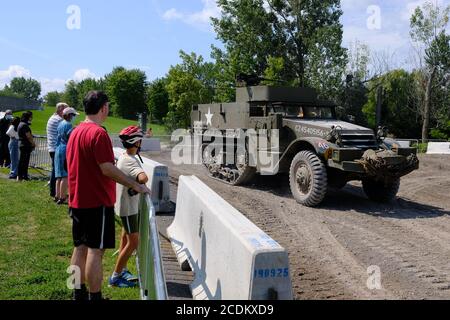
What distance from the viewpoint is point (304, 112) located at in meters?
12.2

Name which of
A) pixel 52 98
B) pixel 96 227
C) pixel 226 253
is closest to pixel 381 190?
pixel 226 253

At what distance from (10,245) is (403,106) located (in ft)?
129

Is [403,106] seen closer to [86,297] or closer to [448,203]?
[448,203]

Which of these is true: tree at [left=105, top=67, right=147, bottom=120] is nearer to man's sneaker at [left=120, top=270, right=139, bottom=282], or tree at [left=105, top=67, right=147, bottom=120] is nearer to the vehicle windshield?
the vehicle windshield

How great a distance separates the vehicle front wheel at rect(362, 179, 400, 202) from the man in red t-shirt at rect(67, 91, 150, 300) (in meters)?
7.37

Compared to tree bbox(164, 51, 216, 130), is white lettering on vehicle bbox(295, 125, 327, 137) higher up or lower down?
lower down

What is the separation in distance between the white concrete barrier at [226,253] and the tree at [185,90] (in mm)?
33040

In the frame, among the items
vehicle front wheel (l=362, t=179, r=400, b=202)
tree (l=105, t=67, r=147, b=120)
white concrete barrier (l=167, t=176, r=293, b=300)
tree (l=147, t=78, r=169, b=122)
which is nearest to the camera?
white concrete barrier (l=167, t=176, r=293, b=300)

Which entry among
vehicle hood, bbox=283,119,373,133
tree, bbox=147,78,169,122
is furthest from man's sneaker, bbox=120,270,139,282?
tree, bbox=147,78,169,122

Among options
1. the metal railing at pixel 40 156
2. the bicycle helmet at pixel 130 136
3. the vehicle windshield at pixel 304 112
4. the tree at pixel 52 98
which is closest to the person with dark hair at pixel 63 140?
the bicycle helmet at pixel 130 136

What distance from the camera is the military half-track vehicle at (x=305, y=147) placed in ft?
31.4

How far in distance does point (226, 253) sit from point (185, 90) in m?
36.5

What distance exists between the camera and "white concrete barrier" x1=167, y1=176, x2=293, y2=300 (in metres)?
3.40
